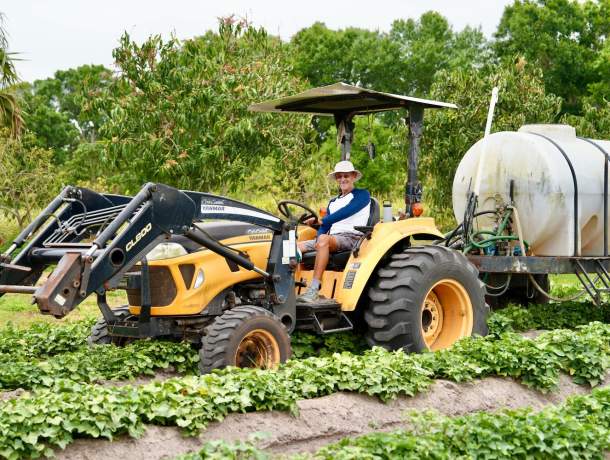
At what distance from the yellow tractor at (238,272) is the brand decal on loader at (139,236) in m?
0.01

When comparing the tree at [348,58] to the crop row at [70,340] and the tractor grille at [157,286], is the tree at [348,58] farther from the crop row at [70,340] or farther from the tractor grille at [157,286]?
the tractor grille at [157,286]

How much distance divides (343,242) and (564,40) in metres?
41.1

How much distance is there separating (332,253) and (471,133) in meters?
14.0

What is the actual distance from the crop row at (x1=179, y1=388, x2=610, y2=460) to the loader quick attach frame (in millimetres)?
2090

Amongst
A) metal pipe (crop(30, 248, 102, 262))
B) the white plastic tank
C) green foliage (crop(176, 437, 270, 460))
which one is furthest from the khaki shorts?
green foliage (crop(176, 437, 270, 460))

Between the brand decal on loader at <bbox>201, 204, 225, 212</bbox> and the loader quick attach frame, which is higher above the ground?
the brand decal on loader at <bbox>201, 204, 225, 212</bbox>

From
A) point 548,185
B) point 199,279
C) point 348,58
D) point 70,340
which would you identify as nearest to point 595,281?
point 548,185

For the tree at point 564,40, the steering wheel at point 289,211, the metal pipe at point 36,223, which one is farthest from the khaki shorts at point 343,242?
the tree at point 564,40

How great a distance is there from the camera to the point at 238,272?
29.5 ft

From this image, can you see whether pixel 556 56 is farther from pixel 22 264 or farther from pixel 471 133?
pixel 22 264

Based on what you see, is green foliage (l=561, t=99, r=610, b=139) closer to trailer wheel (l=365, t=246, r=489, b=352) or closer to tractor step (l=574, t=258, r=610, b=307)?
tractor step (l=574, t=258, r=610, b=307)

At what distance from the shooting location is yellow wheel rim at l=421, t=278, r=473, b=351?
33.6 feet

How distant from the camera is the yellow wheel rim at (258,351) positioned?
8461mm

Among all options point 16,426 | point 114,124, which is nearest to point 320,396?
point 16,426
